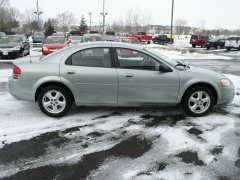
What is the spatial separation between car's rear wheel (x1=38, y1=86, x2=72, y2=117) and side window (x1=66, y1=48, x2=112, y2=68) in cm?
62

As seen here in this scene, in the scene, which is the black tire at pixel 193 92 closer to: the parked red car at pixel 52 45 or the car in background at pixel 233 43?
the parked red car at pixel 52 45

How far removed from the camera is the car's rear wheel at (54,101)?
535cm

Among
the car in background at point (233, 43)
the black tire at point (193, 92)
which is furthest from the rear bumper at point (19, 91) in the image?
the car in background at point (233, 43)

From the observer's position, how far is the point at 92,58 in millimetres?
5398

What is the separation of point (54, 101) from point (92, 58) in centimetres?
117

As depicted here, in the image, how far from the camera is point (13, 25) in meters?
63.7

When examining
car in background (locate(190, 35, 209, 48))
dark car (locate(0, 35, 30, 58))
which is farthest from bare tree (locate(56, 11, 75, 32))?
dark car (locate(0, 35, 30, 58))

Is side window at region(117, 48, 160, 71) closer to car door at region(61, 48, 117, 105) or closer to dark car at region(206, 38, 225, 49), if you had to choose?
car door at region(61, 48, 117, 105)

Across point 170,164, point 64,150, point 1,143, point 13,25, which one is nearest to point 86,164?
point 64,150

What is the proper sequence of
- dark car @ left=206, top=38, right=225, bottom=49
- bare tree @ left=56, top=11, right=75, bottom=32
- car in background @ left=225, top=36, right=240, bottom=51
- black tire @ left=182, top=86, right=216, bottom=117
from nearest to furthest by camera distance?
black tire @ left=182, top=86, right=216, bottom=117, car in background @ left=225, top=36, right=240, bottom=51, dark car @ left=206, top=38, right=225, bottom=49, bare tree @ left=56, top=11, right=75, bottom=32

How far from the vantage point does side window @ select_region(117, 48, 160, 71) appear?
5.36m

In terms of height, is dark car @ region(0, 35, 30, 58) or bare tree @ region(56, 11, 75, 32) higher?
bare tree @ region(56, 11, 75, 32)

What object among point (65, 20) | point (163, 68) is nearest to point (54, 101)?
point (163, 68)

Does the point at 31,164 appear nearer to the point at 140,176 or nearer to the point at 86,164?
Result: the point at 86,164
